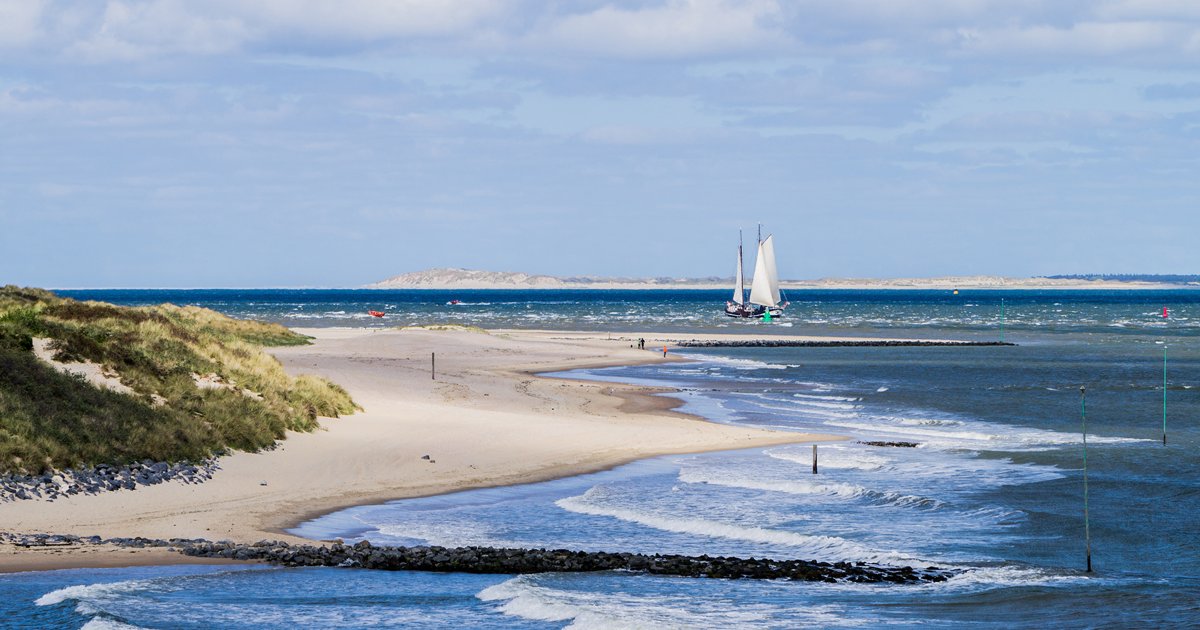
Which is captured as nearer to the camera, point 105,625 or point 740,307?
point 105,625

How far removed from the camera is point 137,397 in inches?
980

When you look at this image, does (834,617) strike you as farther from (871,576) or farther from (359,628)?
(359,628)

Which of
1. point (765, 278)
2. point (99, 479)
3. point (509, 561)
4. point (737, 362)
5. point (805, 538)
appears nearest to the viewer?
point (509, 561)

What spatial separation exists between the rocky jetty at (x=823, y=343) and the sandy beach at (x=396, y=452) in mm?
34847

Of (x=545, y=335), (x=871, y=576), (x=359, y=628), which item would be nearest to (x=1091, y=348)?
(x=545, y=335)

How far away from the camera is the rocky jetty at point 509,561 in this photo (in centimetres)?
1684

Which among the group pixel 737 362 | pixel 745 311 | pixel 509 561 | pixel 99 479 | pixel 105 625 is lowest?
pixel 737 362

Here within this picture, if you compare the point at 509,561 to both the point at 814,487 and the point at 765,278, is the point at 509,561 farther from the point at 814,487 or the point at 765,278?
the point at 765,278

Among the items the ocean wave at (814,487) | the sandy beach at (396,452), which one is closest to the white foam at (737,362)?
the sandy beach at (396,452)

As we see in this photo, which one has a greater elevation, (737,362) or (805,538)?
(805,538)

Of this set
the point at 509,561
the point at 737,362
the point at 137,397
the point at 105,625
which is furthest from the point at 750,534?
the point at 737,362

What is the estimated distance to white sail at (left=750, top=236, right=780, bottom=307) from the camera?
423ft

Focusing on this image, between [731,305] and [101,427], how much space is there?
12165 cm

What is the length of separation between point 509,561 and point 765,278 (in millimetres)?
116931
